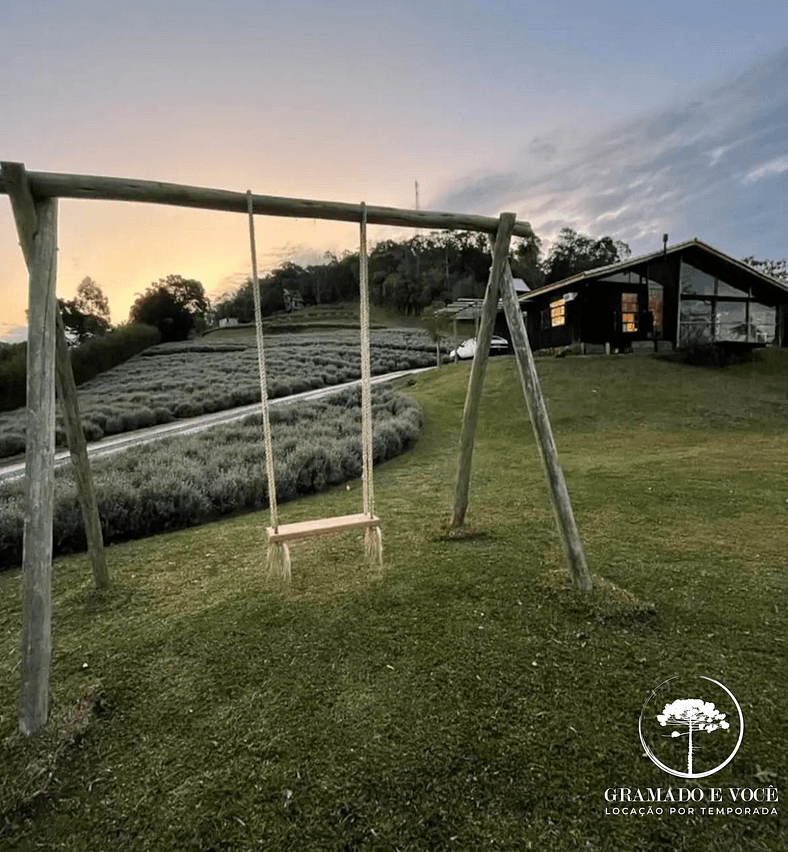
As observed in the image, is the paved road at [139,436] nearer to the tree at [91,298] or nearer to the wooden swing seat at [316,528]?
the wooden swing seat at [316,528]

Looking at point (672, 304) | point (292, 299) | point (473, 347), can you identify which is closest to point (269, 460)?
point (672, 304)

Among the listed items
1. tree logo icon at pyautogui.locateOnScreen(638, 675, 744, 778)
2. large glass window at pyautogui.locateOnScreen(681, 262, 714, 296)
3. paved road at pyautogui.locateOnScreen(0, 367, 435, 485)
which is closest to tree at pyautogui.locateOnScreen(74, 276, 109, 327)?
paved road at pyautogui.locateOnScreen(0, 367, 435, 485)

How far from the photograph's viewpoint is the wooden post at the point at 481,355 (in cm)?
363

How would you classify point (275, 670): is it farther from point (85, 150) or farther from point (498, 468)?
point (85, 150)

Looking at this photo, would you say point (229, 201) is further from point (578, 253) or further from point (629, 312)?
point (578, 253)

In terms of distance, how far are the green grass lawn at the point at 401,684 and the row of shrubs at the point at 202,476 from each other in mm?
558

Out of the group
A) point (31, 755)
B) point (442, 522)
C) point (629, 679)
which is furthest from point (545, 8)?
point (31, 755)

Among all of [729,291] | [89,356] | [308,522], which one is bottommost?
[308,522]

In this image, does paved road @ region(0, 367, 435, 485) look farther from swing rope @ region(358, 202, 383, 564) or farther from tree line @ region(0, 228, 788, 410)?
tree line @ region(0, 228, 788, 410)

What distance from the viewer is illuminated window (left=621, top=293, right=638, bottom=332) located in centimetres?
1884

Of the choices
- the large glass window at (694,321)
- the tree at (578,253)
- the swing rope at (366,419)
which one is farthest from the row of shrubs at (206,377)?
the tree at (578,253)

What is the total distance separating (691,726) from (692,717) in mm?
47

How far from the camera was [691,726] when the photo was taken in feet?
7.00

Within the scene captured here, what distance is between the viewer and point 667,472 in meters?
6.70
